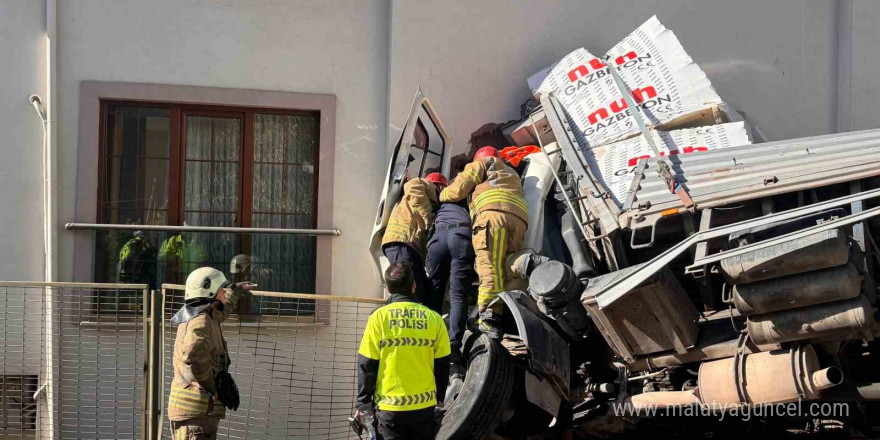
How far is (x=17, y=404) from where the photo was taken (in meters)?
8.10

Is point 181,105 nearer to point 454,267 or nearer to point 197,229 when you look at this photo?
point 197,229

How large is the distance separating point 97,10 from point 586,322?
204 inches

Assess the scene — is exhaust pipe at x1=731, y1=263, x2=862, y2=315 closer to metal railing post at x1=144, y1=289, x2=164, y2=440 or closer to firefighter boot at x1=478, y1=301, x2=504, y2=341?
firefighter boot at x1=478, y1=301, x2=504, y2=341

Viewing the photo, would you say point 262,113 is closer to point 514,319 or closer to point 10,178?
point 10,178

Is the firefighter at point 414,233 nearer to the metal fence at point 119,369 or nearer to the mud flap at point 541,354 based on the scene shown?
the metal fence at point 119,369

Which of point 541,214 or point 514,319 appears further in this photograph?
point 541,214

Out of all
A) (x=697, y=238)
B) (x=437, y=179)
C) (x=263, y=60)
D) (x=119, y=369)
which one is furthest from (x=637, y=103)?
(x=119, y=369)

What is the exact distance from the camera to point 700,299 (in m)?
6.41

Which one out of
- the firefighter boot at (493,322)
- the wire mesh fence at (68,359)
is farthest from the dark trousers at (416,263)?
the wire mesh fence at (68,359)

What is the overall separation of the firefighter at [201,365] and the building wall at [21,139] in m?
2.91

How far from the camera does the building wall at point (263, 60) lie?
8.74m

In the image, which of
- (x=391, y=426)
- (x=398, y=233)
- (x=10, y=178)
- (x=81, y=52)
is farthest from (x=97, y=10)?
(x=391, y=426)

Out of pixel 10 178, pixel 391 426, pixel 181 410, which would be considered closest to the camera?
pixel 391 426

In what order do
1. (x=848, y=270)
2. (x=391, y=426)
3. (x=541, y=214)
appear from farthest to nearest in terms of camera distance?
(x=541, y=214) < (x=391, y=426) < (x=848, y=270)
